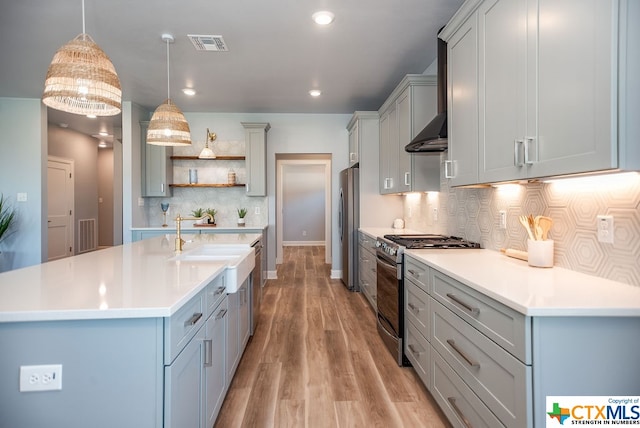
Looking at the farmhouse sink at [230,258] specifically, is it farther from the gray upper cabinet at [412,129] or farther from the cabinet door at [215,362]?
the gray upper cabinet at [412,129]

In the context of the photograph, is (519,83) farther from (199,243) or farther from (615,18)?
(199,243)

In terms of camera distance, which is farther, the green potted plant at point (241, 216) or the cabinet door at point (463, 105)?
the green potted plant at point (241, 216)

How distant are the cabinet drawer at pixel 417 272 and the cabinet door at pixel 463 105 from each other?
0.58 meters

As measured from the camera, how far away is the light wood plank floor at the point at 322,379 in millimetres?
1999

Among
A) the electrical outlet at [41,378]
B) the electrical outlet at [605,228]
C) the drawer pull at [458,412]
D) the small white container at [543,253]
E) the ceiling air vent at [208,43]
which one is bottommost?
the drawer pull at [458,412]

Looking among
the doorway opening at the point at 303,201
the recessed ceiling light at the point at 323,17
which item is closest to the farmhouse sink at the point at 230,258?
the recessed ceiling light at the point at 323,17

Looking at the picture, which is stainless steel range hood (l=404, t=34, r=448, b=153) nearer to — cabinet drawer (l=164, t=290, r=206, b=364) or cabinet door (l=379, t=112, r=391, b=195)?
cabinet door (l=379, t=112, r=391, b=195)

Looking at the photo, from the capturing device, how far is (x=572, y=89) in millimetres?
1336

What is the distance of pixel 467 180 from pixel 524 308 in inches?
46.7

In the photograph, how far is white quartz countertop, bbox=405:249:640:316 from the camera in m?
1.16

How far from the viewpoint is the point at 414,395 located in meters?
2.23

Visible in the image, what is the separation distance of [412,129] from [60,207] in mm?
6808

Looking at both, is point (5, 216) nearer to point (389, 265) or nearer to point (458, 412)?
point (389, 265)

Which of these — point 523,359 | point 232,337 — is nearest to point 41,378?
point 232,337
